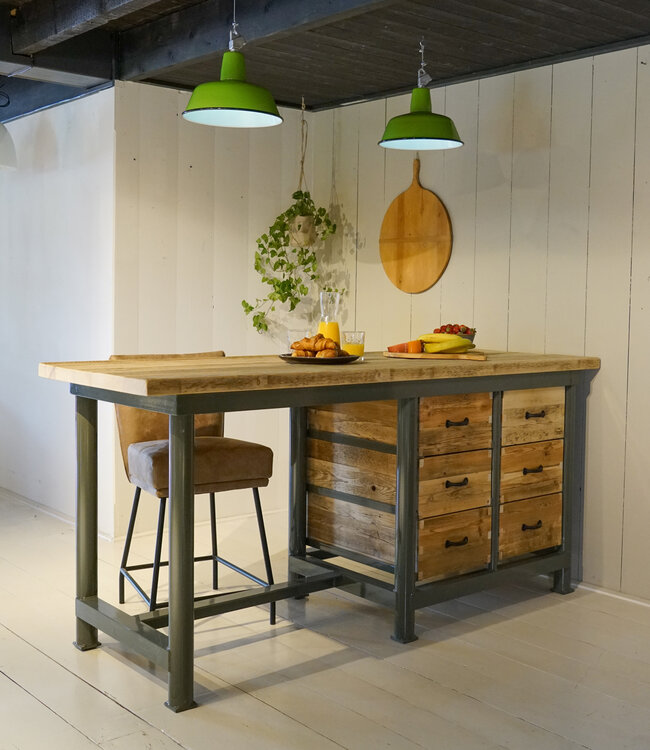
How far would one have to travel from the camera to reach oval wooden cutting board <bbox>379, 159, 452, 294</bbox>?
4281 mm

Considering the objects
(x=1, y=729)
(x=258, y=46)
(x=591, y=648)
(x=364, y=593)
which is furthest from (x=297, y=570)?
(x=258, y=46)

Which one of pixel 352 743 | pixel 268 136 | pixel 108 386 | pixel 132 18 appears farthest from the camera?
pixel 268 136

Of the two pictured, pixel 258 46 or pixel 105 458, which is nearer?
pixel 258 46

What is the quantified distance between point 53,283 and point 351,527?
233cm

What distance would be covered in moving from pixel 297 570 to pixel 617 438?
4.57 ft

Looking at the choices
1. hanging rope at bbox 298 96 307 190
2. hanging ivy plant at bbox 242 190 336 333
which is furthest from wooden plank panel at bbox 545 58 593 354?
hanging rope at bbox 298 96 307 190

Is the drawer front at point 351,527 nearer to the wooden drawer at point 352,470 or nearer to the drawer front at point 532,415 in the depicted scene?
the wooden drawer at point 352,470

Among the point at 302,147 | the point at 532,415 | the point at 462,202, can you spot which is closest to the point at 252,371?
the point at 532,415

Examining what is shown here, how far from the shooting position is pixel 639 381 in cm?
355

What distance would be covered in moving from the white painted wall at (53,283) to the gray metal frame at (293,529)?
1420 millimetres

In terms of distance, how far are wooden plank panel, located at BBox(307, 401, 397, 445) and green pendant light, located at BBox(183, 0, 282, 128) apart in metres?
1.04

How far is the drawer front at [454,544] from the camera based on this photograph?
3.17 metres

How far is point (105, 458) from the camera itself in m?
4.41

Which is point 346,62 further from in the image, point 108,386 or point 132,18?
point 108,386
